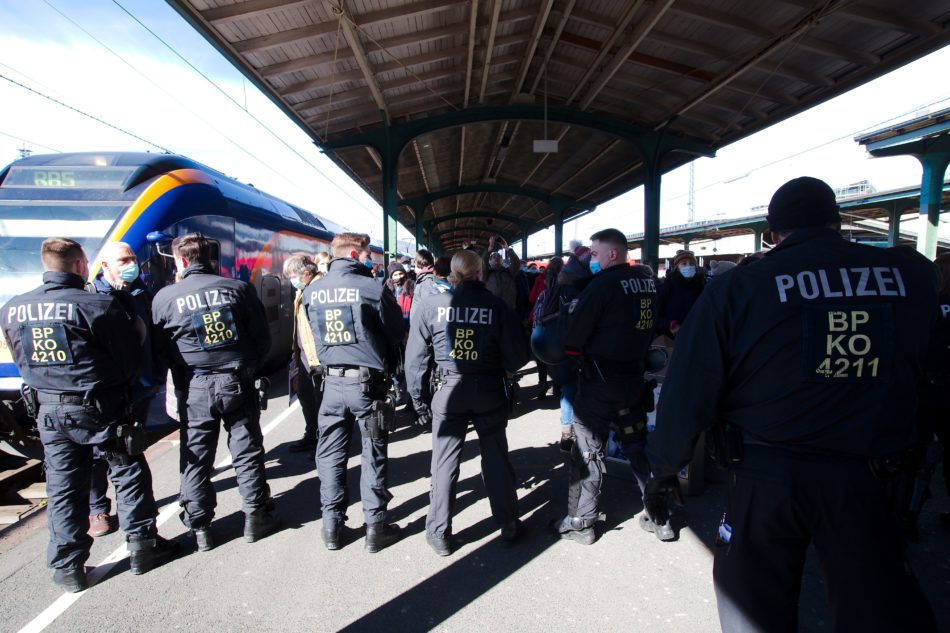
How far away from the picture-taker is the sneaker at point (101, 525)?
3.65m

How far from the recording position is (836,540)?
1608 mm

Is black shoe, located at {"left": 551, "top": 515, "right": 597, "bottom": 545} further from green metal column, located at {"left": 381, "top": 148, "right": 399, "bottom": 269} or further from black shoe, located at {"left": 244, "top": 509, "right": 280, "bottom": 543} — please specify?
green metal column, located at {"left": 381, "top": 148, "right": 399, "bottom": 269}

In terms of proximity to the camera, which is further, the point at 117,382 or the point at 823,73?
the point at 823,73

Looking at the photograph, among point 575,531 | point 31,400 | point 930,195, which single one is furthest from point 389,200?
point 930,195

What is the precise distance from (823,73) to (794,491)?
27.7 feet

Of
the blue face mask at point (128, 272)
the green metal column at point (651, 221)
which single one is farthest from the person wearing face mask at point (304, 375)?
the green metal column at point (651, 221)

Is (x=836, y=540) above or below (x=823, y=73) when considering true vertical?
below

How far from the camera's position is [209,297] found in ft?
11.1

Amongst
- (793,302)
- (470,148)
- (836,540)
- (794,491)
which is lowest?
(836,540)

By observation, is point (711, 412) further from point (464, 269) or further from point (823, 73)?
point (823, 73)

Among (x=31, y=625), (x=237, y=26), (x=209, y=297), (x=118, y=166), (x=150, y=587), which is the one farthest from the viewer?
(x=237, y=26)

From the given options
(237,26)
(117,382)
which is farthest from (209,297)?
(237,26)

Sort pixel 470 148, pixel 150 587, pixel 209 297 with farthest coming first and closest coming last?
1. pixel 470 148
2. pixel 209 297
3. pixel 150 587

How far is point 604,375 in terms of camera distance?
338 cm
